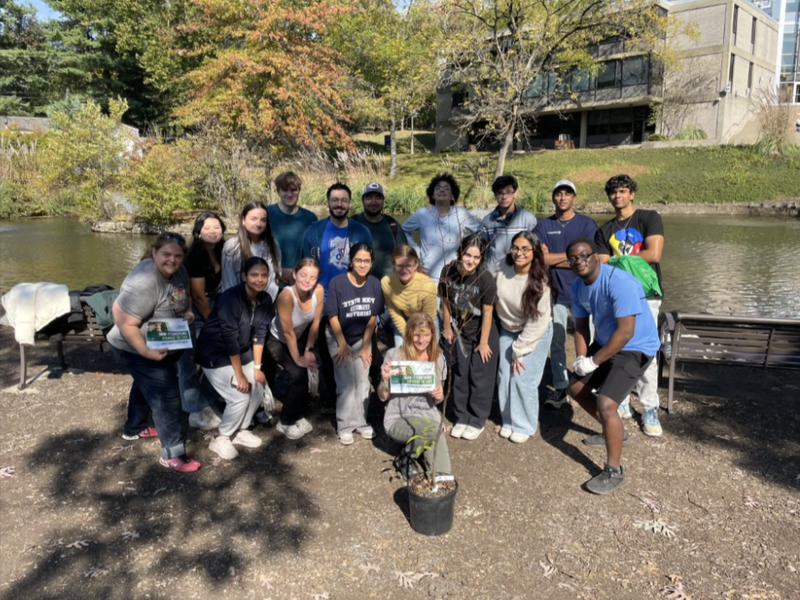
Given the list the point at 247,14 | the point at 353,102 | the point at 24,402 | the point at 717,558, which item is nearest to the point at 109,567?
the point at 24,402

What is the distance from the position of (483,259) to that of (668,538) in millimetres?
A: 2325

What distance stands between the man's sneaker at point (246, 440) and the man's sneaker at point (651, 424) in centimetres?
310

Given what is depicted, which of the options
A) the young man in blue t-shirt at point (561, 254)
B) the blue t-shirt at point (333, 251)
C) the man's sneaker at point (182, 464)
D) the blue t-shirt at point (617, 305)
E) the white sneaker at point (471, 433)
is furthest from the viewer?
the blue t-shirt at point (333, 251)

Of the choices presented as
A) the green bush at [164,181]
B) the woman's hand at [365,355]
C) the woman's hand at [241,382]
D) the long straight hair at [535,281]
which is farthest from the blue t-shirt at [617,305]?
the green bush at [164,181]

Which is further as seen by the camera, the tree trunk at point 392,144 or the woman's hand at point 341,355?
the tree trunk at point 392,144

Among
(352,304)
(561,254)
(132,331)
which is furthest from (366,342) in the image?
(561,254)

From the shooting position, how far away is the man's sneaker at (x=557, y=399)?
5.17m

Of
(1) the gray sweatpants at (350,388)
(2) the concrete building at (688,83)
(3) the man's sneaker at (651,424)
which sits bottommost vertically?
(3) the man's sneaker at (651,424)

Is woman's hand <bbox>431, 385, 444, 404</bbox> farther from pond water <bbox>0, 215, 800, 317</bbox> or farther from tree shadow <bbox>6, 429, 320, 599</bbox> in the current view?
pond water <bbox>0, 215, 800, 317</bbox>

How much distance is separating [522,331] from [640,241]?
48.4 inches

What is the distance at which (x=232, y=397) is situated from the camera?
4.34 m

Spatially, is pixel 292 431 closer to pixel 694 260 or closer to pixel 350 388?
pixel 350 388

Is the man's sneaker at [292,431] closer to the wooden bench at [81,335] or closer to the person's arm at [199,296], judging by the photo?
the person's arm at [199,296]

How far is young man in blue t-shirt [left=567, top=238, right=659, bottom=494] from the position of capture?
3.78 meters
